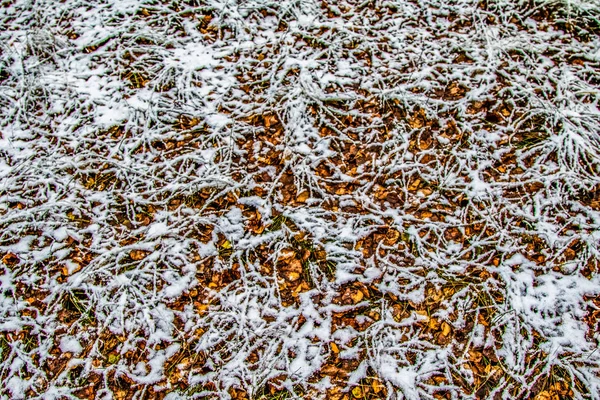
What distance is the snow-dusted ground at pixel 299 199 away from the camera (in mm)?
2355

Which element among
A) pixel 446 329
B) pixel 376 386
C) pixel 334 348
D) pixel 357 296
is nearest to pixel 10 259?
pixel 334 348

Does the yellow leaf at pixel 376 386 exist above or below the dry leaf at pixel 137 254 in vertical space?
below

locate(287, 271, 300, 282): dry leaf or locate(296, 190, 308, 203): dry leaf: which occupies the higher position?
locate(296, 190, 308, 203): dry leaf

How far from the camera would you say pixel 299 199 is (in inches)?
Answer: 116

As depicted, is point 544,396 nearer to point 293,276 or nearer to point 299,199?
point 293,276

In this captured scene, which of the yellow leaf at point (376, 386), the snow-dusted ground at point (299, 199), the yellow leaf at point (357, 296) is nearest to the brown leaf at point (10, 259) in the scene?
the snow-dusted ground at point (299, 199)

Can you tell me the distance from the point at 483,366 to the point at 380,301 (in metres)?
0.71

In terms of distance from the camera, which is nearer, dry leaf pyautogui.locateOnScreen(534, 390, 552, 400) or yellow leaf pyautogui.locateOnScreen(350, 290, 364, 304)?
dry leaf pyautogui.locateOnScreen(534, 390, 552, 400)

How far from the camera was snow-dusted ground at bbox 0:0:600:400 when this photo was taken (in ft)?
7.73

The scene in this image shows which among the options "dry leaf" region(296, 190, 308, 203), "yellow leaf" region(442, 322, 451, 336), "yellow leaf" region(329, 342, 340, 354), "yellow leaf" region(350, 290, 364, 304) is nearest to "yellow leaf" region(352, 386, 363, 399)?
"yellow leaf" region(329, 342, 340, 354)

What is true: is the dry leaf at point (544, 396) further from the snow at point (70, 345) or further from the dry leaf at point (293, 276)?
the snow at point (70, 345)

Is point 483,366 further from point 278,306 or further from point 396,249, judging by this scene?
point 278,306

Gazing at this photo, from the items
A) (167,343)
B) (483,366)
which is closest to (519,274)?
(483,366)

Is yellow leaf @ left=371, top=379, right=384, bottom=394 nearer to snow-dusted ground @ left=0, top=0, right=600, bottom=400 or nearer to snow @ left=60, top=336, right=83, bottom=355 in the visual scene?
snow-dusted ground @ left=0, top=0, right=600, bottom=400
